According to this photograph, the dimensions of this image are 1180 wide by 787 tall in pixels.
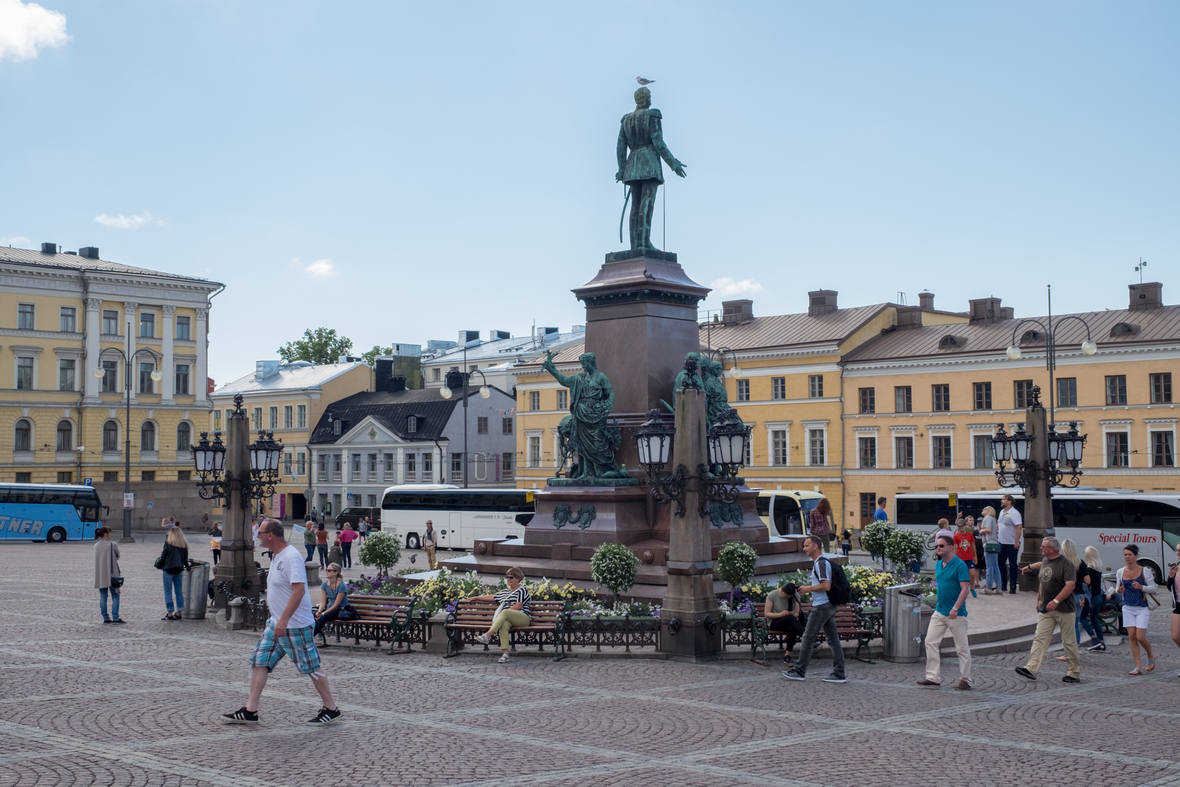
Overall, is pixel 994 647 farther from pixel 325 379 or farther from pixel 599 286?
pixel 325 379

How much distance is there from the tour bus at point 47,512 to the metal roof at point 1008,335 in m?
37.1

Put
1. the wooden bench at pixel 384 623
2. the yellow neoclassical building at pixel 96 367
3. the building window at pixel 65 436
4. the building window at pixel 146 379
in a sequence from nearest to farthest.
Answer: the wooden bench at pixel 384 623, the yellow neoclassical building at pixel 96 367, the building window at pixel 65 436, the building window at pixel 146 379

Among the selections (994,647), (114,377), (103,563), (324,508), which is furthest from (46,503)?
(994,647)

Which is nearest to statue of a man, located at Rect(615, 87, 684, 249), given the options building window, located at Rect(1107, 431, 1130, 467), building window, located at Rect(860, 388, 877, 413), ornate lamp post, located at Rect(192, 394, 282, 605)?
ornate lamp post, located at Rect(192, 394, 282, 605)

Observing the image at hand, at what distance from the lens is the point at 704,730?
11094 mm

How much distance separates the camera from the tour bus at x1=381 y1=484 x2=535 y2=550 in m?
48.2

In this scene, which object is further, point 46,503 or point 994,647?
point 46,503

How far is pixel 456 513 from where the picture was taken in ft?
165

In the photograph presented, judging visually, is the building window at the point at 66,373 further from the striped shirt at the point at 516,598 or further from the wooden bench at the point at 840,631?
the wooden bench at the point at 840,631

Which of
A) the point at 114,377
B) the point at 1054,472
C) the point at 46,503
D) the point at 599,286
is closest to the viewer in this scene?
the point at 599,286

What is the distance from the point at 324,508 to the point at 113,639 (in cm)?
6893

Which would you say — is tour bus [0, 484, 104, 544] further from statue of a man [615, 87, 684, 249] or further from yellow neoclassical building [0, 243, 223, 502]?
statue of a man [615, 87, 684, 249]

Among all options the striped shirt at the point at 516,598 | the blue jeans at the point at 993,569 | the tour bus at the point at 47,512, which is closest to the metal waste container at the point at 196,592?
the striped shirt at the point at 516,598

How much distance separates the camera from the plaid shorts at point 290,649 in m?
10.8
